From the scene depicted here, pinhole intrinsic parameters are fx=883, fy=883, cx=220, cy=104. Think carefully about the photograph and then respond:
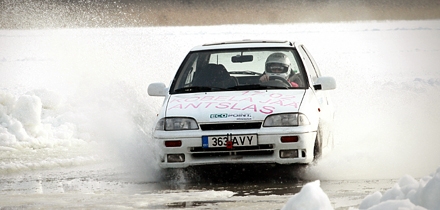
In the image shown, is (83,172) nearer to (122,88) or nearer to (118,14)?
(122,88)

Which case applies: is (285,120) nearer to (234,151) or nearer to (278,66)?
(234,151)

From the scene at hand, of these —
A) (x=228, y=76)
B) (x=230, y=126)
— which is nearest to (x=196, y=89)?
(x=228, y=76)

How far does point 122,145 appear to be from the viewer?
952 cm

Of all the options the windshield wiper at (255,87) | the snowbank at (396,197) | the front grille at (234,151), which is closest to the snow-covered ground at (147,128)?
the snowbank at (396,197)

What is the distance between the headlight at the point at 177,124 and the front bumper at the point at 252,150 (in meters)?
0.06

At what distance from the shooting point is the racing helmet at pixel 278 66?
9.29 metres

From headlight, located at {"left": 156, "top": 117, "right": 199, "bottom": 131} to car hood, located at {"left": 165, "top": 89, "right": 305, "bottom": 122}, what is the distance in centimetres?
4

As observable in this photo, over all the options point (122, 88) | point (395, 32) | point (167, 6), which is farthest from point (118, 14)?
point (122, 88)

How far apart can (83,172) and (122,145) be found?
65 cm

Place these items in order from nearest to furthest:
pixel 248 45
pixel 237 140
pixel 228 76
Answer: pixel 237 140
pixel 228 76
pixel 248 45

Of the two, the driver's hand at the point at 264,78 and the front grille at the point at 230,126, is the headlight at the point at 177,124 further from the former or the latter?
the driver's hand at the point at 264,78

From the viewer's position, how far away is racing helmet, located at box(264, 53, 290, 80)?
30.5ft

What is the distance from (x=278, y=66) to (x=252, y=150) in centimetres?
189

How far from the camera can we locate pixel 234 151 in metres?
7.62
